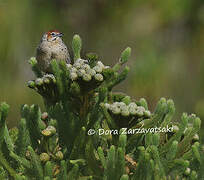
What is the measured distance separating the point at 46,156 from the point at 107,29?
3.63 metres

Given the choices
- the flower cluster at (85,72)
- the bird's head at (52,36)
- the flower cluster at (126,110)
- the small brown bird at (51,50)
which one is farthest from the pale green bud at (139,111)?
the bird's head at (52,36)

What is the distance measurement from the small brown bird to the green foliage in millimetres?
360

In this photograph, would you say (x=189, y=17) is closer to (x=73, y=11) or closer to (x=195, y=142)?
(x=73, y=11)

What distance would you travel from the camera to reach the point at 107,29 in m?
4.83

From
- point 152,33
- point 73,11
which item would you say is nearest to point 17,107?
point 73,11

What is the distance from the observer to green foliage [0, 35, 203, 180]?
4.10 ft

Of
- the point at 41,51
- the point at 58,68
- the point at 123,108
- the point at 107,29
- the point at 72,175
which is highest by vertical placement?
the point at 107,29

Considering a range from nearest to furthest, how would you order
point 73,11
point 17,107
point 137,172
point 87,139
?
point 137,172
point 87,139
point 17,107
point 73,11

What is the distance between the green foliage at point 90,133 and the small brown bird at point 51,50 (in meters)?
Result: 0.36

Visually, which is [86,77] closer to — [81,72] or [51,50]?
[81,72]

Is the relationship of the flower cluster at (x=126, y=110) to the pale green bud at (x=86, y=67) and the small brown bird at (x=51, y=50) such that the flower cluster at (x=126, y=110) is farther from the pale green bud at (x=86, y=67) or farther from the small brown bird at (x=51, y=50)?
the small brown bird at (x=51, y=50)

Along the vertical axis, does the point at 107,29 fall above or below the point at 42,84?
above

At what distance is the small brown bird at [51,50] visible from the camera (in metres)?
1.80

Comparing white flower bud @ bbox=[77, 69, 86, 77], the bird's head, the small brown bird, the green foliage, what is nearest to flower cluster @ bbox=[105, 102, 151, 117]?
the green foliage
